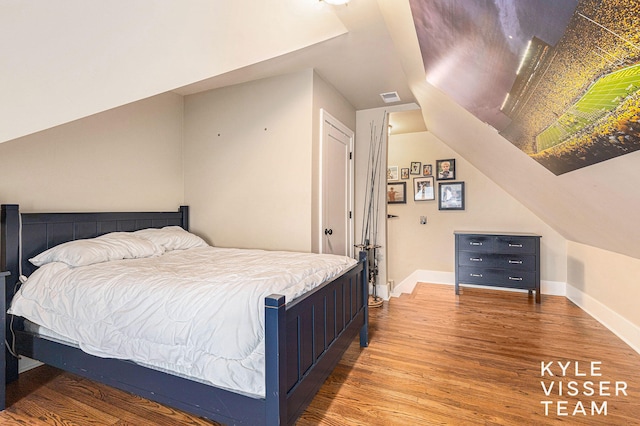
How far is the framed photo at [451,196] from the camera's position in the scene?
453 centimetres

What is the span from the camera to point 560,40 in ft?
2.82

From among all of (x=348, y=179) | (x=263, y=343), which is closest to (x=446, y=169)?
(x=348, y=179)

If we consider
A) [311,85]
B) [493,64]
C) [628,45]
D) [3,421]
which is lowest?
[3,421]

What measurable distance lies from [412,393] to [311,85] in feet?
8.49

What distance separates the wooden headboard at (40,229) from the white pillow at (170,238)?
206 mm

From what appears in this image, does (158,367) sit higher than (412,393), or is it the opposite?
(158,367)

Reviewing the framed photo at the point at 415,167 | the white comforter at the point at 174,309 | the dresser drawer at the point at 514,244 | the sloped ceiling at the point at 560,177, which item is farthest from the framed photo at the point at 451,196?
the white comforter at the point at 174,309

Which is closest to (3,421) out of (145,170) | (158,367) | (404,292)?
(158,367)

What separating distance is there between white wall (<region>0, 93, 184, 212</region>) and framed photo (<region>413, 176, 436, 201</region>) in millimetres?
3268

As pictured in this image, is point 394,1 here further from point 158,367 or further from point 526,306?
point 526,306

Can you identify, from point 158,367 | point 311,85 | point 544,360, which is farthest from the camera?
point 311,85

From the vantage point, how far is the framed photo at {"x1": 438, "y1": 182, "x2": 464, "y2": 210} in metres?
4.53

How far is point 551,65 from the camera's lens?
3.25ft

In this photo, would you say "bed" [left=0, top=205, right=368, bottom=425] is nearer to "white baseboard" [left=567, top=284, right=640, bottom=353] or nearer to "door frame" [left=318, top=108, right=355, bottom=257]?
"door frame" [left=318, top=108, right=355, bottom=257]
